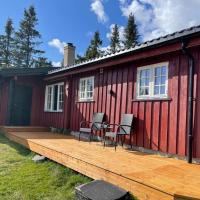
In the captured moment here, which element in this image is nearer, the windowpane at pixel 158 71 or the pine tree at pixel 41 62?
the windowpane at pixel 158 71

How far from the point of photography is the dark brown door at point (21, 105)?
439 inches

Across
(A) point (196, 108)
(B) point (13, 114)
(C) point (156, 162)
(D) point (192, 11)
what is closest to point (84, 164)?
(C) point (156, 162)

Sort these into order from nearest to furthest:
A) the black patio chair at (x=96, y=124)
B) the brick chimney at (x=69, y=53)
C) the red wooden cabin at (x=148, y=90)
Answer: the red wooden cabin at (x=148, y=90) < the black patio chair at (x=96, y=124) < the brick chimney at (x=69, y=53)

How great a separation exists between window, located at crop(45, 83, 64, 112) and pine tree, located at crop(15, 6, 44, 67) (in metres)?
21.0

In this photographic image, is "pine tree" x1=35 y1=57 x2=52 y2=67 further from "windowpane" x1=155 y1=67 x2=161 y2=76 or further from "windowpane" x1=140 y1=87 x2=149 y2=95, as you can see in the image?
"windowpane" x1=155 y1=67 x2=161 y2=76

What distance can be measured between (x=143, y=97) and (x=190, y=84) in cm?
141

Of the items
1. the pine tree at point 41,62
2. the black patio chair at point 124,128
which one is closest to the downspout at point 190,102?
the black patio chair at point 124,128

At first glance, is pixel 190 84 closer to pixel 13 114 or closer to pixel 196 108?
pixel 196 108

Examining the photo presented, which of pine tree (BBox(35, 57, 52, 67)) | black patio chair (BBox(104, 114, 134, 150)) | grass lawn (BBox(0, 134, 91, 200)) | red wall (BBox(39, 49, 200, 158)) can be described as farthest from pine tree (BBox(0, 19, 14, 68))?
black patio chair (BBox(104, 114, 134, 150))

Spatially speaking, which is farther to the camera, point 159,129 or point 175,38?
point 159,129

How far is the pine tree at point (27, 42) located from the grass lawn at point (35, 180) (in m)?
26.4

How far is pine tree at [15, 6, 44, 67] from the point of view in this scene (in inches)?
1212

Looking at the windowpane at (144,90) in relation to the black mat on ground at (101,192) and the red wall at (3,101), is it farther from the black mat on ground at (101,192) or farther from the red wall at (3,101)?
the red wall at (3,101)

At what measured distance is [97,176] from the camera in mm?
4047
